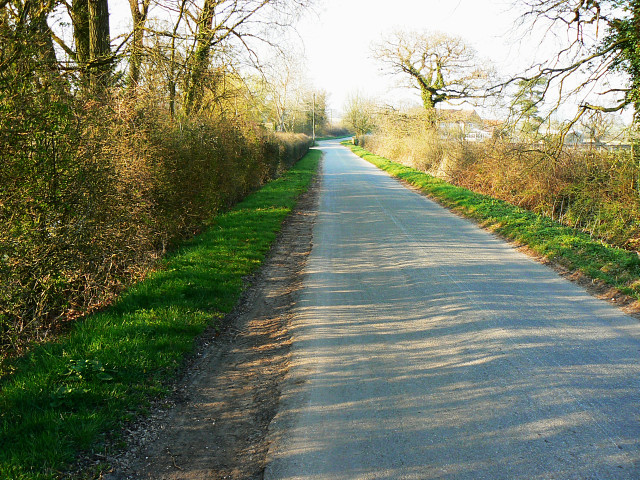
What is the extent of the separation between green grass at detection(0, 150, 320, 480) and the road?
1294 millimetres

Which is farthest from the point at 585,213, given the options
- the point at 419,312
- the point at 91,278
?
the point at 91,278

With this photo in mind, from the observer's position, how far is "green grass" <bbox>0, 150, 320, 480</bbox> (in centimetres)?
335

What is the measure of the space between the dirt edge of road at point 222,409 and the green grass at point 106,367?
0.67 ft

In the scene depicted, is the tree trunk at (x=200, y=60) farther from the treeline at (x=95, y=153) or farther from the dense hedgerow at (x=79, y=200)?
the dense hedgerow at (x=79, y=200)

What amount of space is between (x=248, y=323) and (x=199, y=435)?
→ 2479 millimetres

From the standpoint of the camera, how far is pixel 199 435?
3740 mm

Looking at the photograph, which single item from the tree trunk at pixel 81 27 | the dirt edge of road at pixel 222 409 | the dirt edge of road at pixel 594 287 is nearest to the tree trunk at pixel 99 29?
the tree trunk at pixel 81 27

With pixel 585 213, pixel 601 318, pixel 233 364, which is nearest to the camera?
pixel 233 364

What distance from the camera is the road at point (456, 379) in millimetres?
3289

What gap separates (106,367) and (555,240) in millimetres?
8692

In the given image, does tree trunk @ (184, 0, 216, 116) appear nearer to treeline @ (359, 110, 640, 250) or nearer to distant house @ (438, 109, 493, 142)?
treeline @ (359, 110, 640, 250)

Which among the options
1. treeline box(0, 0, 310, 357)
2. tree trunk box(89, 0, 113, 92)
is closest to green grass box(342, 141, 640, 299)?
treeline box(0, 0, 310, 357)

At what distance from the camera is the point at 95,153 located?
6.07 m

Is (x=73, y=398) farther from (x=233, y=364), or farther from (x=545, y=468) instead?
(x=545, y=468)
